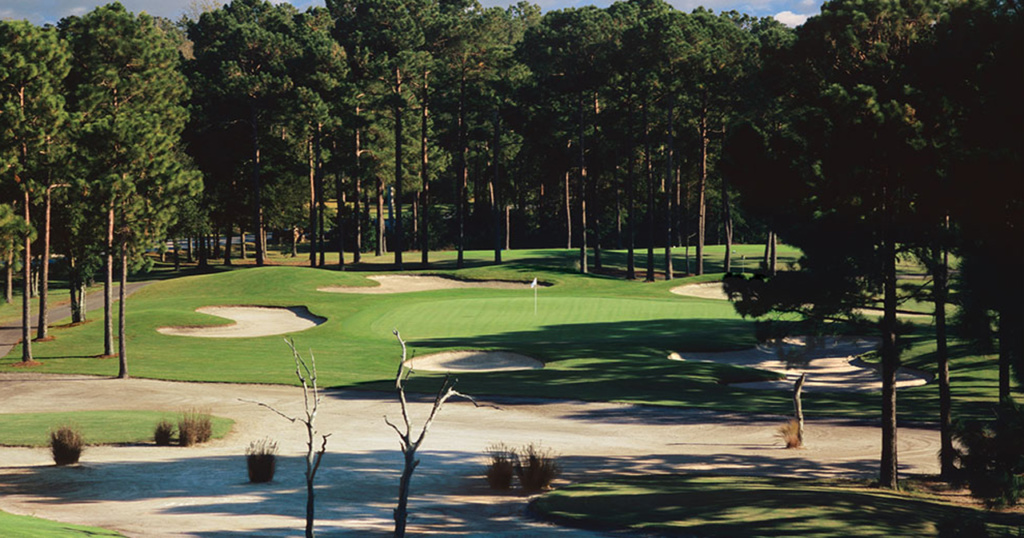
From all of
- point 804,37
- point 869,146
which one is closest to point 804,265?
point 869,146

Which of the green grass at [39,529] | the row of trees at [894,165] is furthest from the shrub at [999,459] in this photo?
the green grass at [39,529]

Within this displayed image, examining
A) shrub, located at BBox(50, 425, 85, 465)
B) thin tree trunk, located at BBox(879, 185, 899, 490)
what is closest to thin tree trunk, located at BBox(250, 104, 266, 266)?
shrub, located at BBox(50, 425, 85, 465)

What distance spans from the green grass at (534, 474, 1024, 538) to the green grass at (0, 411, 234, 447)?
1150 centimetres

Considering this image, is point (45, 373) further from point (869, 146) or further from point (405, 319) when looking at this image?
point (869, 146)

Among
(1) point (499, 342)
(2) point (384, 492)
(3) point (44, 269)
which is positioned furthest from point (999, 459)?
(3) point (44, 269)

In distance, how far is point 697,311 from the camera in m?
49.7

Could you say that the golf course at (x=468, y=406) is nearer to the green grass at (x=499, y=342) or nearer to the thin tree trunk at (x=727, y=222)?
the green grass at (x=499, y=342)

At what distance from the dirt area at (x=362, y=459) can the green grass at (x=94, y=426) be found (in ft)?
2.27

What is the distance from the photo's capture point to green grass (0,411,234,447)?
23516mm

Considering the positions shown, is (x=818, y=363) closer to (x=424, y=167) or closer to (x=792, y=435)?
(x=792, y=435)

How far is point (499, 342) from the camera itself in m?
40.3

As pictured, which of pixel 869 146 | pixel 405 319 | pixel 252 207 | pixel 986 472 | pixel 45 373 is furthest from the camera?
pixel 252 207

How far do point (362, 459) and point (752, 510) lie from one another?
9672 millimetres

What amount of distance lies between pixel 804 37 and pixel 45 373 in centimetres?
2888
